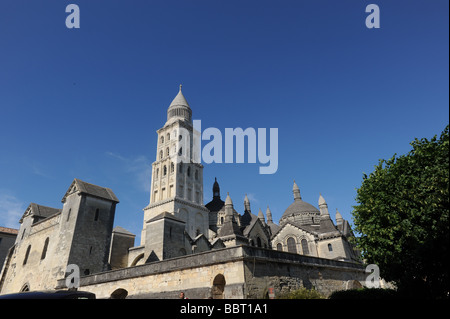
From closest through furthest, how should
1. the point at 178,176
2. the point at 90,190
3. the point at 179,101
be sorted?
1. the point at 90,190
2. the point at 178,176
3. the point at 179,101

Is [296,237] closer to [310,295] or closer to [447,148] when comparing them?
[310,295]

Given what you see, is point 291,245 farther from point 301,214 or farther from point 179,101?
point 179,101

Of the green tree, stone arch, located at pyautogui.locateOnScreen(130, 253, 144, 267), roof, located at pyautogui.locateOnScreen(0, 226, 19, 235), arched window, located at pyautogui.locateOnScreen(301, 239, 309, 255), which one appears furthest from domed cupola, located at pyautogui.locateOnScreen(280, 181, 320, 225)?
roof, located at pyautogui.locateOnScreen(0, 226, 19, 235)

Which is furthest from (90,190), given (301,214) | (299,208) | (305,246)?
(299,208)

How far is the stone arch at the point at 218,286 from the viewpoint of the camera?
48.5 feet

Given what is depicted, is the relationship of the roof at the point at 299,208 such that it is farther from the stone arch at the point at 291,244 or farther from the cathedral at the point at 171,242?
the stone arch at the point at 291,244

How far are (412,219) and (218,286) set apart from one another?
11.3 m

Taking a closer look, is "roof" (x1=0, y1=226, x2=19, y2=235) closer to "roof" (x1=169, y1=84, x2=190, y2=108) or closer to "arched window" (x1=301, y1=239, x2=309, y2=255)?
"roof" (x1=169, y1=84, x2=190, y2=108)

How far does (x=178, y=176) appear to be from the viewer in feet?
150

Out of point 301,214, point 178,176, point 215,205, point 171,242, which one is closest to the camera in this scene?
A: point 171,242

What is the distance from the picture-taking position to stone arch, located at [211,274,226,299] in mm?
14791

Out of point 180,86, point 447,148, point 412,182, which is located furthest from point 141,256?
point 180,86

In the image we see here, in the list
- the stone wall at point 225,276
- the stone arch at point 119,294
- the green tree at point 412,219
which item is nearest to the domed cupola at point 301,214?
the stone wall at point 225,276

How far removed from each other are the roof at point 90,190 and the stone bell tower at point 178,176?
13.7m
